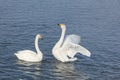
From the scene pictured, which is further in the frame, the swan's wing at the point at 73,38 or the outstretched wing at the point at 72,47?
the swan's wing at the point at 73,38

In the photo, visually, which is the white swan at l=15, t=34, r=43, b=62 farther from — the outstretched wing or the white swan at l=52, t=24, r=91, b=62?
the outstretched wing

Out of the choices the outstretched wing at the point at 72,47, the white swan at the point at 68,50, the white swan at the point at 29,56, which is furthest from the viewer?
the white swan at the point at 68,50

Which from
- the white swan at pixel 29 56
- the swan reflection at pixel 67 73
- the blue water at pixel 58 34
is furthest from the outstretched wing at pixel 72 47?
the white swan at pixel 29 56

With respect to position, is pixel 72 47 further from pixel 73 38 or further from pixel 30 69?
pixel 30 69

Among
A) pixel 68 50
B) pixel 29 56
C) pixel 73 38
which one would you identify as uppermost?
pixel 73 38

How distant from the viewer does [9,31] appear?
1191 inches

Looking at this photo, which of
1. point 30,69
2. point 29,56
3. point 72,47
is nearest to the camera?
point 30,69

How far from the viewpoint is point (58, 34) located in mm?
30328

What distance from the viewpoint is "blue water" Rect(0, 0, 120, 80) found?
23109 mm

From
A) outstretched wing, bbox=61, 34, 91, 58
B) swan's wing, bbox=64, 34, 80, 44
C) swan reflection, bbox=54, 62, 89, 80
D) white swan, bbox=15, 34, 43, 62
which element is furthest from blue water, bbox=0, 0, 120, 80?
swan's wing, bbox=64, 34, 80, 44

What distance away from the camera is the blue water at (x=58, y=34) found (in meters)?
23.1

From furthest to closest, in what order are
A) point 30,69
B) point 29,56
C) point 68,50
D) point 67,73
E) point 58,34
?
point 58,34
point 68,50
point 29,56
point 30,69
point 67,73

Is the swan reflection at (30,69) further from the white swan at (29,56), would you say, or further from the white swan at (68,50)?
the white swan at (68,50)

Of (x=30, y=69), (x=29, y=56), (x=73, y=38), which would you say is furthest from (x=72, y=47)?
(x=30, y=69)
